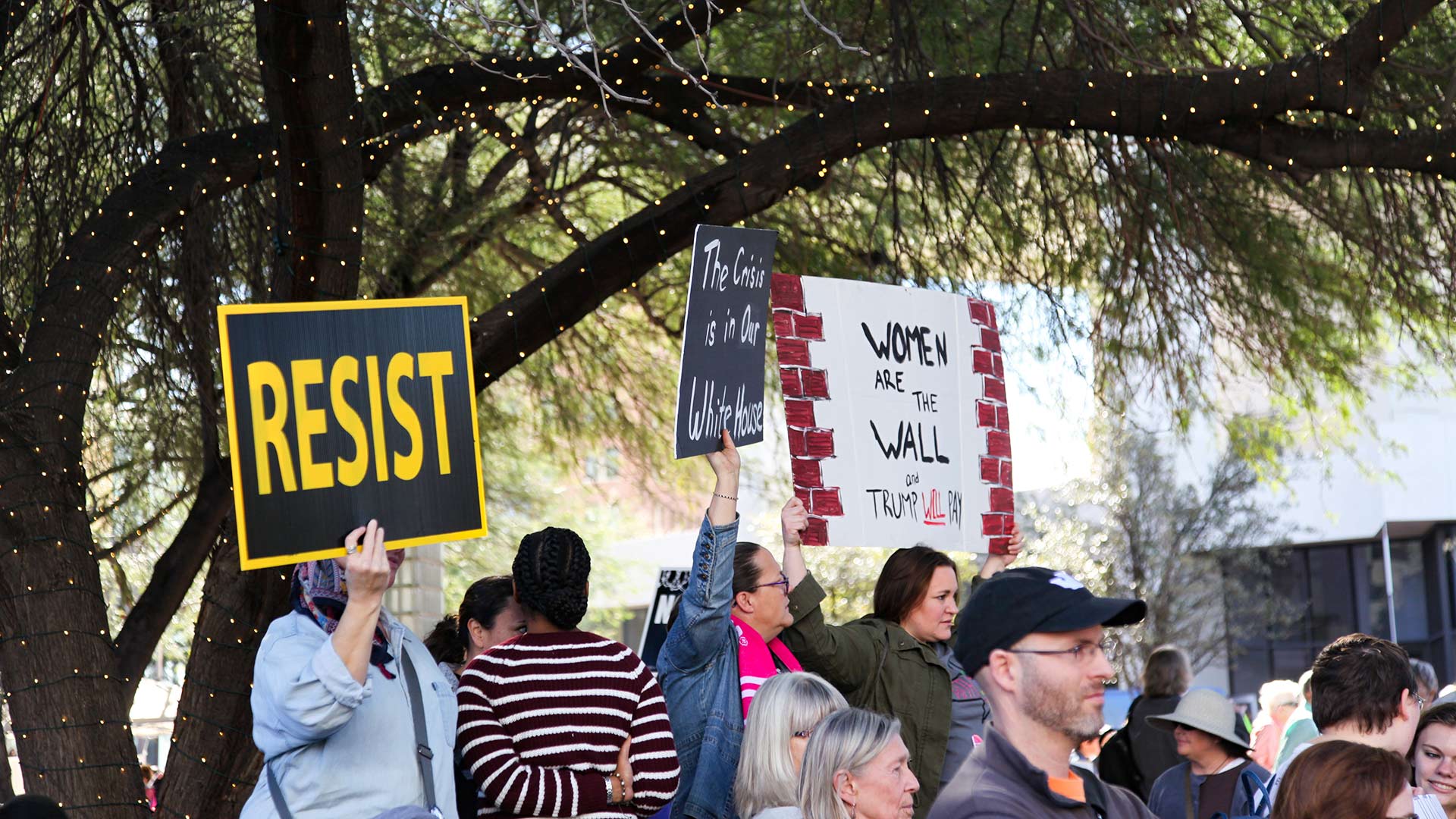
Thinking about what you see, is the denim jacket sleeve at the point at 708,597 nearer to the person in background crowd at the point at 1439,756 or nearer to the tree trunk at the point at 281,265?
the tree trunk at the point at 281,265

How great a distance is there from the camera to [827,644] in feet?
15.8

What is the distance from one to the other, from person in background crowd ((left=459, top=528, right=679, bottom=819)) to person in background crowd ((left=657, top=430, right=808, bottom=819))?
Answer: 44cm

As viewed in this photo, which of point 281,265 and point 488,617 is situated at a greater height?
point 281,265

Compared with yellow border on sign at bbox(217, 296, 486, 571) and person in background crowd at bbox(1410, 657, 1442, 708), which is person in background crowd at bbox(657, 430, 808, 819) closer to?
yellow border on sign at bbox(217, 296, 486, 571)

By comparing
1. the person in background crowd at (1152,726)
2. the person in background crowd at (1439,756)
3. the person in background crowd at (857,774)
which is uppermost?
the person in background crowd at (857,774)

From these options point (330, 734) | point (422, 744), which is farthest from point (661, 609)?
point (330, 734)

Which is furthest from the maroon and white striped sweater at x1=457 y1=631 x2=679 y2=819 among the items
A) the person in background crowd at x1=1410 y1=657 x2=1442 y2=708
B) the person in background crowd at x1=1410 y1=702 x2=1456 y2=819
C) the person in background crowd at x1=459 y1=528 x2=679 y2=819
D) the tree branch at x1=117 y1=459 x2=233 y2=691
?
the tree branch at x1=117 y1=459 x2=233 y2=691

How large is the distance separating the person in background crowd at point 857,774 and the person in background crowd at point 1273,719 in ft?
18.3

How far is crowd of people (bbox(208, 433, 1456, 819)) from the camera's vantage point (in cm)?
241

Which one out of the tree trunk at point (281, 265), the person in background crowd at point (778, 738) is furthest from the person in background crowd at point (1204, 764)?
the tree trunk at point (281, 265)

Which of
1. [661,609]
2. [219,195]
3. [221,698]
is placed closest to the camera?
[221,698]

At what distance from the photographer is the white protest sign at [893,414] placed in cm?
531

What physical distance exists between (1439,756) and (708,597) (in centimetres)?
216

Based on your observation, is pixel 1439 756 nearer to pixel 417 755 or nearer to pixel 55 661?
pixel 417 755
